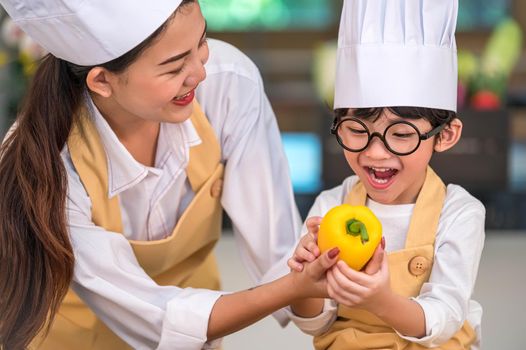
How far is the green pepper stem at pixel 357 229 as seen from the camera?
1.46m

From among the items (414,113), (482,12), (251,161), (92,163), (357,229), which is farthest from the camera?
(482,12)

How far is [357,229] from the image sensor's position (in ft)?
4.84

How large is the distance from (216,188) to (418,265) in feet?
1.56

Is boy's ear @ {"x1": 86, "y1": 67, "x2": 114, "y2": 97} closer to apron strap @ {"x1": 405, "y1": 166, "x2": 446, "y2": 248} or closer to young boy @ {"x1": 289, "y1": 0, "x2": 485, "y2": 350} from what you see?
young boy @ {"x1": 289, "y1": 0, "x2": 485, "y2": 350}

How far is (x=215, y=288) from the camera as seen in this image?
2.17 m

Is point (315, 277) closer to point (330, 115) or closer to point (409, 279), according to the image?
point (409, 279)

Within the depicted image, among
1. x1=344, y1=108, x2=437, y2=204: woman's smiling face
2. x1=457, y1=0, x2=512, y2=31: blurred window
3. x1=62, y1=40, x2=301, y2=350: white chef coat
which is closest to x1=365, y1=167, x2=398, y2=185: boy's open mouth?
x1=344, y1=108, x2=437, y2=204: woman's smiling face

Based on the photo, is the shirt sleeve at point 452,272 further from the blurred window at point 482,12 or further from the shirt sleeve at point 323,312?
the blurred window at point 482,12

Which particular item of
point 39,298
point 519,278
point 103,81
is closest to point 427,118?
point 103,81

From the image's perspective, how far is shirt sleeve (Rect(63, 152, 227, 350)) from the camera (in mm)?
1742

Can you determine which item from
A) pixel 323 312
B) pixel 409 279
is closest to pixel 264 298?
pixel 323 312

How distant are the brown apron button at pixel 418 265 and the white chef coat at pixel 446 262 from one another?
0.6 inches

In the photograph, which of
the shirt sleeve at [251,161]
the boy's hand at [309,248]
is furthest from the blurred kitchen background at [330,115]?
the boy's hand at [309,248]

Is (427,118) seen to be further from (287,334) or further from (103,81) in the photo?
(287,334)
